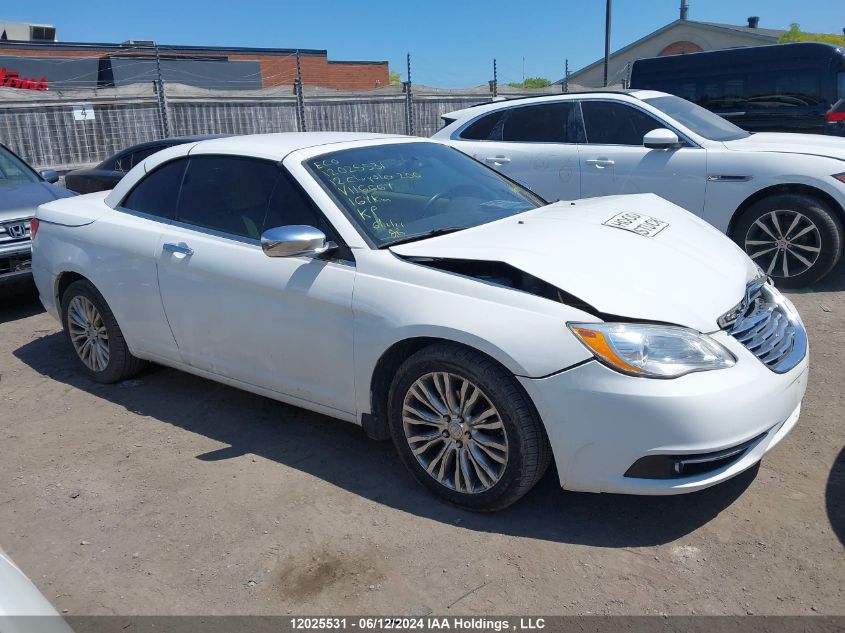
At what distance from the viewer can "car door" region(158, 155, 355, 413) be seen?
11.7ft

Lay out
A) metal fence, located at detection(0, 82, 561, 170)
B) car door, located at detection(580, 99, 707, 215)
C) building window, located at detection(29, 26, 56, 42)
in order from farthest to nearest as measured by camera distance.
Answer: building window, located at detection(29, 26, 56, 42), metal fence, located at detection(0, 82, 561, 170), car door, located at detection(580, 99, 707, 215)

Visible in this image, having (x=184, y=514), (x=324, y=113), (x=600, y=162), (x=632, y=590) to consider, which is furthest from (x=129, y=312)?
(x=324, y=113)

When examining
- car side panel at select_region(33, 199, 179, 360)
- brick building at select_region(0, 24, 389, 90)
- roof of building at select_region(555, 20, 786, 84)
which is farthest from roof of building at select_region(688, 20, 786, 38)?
car side panel at select_region(33, 199, 179, 360)

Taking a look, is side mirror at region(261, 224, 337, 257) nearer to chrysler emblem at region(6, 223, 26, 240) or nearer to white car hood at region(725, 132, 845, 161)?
chrysler emblem at region(6, 223, 26, 240)

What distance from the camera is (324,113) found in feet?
54.1

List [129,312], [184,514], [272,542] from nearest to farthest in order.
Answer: [272,542] < [184,514] < [129,312]

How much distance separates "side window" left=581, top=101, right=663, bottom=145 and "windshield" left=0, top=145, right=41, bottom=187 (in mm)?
5519

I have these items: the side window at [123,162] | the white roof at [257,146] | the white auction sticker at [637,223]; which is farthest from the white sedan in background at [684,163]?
the side window at [123,162]

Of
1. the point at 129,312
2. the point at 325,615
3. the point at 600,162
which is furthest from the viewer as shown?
the point at 600,162

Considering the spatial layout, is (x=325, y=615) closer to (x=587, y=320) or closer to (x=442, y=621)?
(x=442, y=621)

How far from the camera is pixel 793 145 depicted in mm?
6500

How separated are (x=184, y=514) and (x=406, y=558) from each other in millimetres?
1103

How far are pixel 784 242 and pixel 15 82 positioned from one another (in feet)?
96.6

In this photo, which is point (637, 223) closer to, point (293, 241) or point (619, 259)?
point (619, 259)
